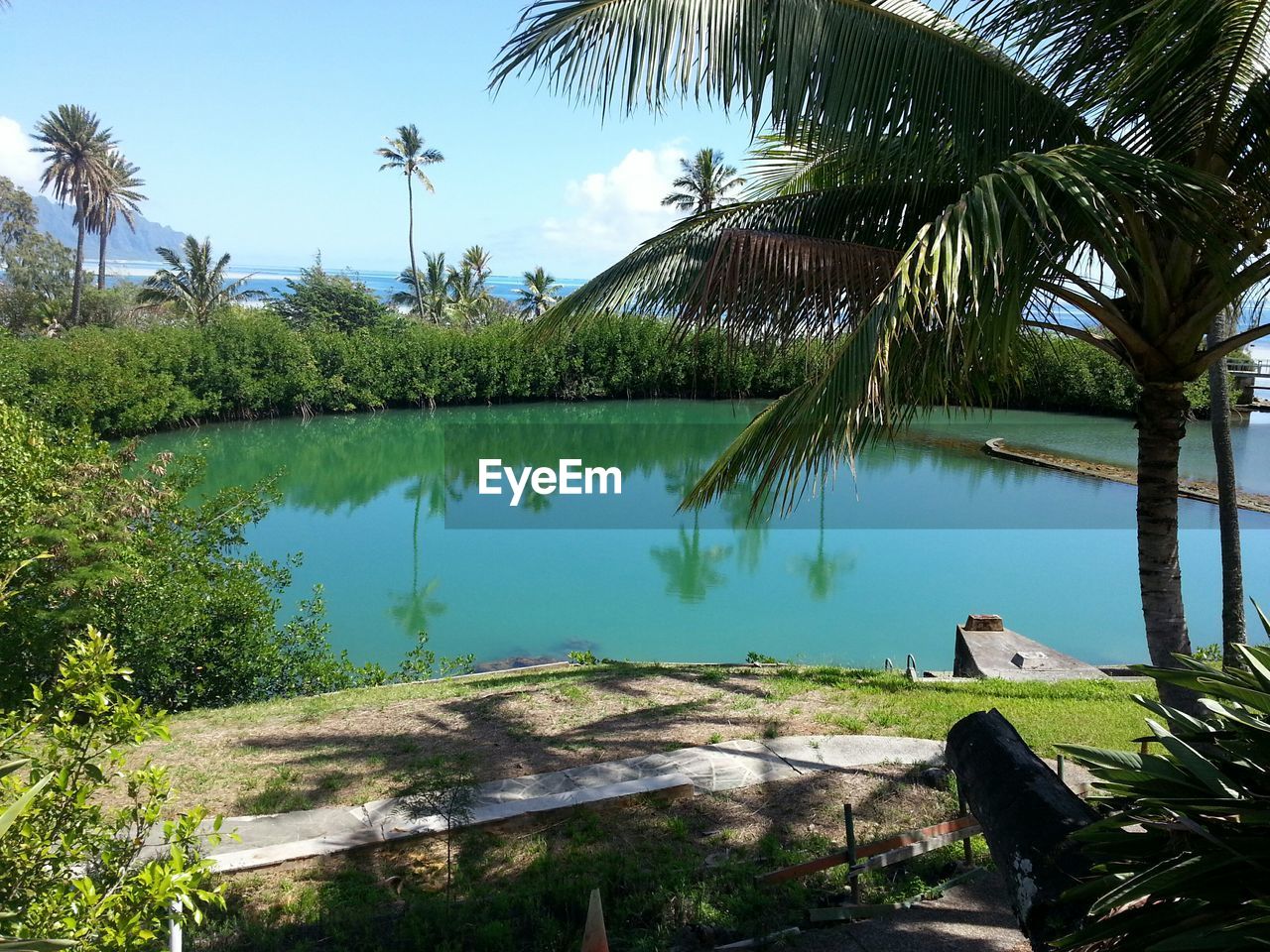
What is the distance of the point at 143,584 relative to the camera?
8258 millimetres

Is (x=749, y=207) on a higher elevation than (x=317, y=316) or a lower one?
lower

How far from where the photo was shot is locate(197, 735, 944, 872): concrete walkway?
4.42 metres

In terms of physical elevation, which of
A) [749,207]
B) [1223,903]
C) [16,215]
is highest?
[16,215]

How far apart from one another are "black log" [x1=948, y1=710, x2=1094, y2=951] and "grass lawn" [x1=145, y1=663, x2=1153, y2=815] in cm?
242

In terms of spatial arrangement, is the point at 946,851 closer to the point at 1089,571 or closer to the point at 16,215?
the point at 1089,571

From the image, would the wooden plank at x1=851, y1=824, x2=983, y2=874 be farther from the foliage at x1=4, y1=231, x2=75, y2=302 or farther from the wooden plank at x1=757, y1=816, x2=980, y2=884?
the foliage at x1=4, y1=231, x2=75, y2=302

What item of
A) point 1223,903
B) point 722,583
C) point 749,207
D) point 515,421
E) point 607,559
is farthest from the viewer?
point 515,421

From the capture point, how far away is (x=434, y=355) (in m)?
35.0

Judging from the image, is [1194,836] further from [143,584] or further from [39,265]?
[39,265]

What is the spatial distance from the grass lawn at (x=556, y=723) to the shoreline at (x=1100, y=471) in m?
14.4

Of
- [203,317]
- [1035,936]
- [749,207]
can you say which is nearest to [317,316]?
[203,317]

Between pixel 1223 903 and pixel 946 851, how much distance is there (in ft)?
7.89

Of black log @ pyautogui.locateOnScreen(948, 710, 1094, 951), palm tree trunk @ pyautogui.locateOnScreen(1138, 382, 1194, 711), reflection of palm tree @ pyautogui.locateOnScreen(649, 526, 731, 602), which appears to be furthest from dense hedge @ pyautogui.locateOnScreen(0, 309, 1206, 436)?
black log @ pyautogui.locateOnScreen(948, 710, 1094, 951)

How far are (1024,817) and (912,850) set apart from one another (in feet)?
3.92
